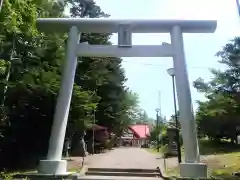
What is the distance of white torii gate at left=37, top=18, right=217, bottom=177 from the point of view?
1366cm

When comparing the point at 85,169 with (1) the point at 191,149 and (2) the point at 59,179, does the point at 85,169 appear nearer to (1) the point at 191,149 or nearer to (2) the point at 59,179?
(2) the point at 59,179

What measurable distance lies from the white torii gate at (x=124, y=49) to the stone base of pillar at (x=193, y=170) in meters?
0.62

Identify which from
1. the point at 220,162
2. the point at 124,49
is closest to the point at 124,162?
the point at 220,162

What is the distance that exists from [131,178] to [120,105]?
19447 millimetres

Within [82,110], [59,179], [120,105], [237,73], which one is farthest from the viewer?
[120,105]

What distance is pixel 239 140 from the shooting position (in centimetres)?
2573

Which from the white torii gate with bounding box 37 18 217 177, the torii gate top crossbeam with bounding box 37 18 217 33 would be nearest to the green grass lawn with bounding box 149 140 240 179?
the white torii gate with bounding box 37 18 217 177

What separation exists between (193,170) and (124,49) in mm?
5693

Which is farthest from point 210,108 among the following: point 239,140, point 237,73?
point 237,73

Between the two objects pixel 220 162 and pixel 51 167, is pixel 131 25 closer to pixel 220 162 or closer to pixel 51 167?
pixel 51 167

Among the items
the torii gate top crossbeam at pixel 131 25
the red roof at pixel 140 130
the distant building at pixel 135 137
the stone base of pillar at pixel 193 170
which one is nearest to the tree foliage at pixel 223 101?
the torii gate top crossbeam at pixel 131 25

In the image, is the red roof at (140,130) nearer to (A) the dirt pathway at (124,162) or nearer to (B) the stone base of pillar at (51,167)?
(A) the dirt pathway at (124,162)

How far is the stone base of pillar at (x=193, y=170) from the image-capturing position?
12891mm

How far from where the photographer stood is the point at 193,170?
1296 cm
